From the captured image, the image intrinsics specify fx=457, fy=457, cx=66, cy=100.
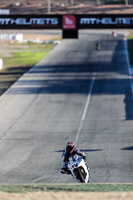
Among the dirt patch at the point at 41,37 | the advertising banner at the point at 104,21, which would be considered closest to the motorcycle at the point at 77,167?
the advertising banner at the point at 104,21

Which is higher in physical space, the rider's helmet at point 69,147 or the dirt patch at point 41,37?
the rider's helmet at point 69,147

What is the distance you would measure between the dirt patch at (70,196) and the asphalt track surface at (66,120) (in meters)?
5.11

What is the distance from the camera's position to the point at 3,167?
21.2 meters

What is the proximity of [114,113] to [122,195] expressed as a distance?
22.5m

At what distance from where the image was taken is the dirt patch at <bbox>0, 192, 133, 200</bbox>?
41.8 ft

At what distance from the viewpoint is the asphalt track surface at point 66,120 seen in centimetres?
2067

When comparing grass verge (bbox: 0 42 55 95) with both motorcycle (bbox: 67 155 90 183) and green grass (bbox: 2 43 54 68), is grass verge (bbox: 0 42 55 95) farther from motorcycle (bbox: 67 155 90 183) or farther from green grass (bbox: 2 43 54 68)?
motorcycle (bbox: 67 155 90 183)

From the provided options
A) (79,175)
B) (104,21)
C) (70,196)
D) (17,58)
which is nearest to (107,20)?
(104,21)

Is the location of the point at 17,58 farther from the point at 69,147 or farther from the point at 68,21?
the point at 69,147

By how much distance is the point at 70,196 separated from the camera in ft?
42.3

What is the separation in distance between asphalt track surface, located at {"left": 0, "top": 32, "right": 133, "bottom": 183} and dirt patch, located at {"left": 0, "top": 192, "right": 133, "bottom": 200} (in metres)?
5.11

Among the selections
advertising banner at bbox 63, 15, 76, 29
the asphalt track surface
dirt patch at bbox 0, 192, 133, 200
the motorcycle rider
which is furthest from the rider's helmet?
advertising banner at bbox 63, 15, 76, 29

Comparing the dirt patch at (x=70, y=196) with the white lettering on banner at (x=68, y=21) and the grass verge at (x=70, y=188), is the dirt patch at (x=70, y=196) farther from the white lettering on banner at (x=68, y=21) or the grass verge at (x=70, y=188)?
the white lettering on banner at (x=68, y=21)

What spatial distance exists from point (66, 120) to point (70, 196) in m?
20.2
